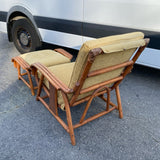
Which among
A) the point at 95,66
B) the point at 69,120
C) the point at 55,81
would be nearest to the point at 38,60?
the point at 55,81

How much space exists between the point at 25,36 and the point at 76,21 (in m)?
1.34

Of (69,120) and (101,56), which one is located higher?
(101,56)

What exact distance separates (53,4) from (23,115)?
1.82 m

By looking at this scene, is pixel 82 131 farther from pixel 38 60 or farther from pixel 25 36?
pixel 25 36

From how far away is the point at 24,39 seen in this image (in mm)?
3414

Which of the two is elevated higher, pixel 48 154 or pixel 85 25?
pixel 85 25

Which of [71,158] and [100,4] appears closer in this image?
[71,158]

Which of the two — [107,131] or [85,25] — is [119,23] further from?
[107,131]

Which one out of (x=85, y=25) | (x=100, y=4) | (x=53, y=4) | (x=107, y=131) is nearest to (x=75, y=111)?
(x=107, y=131)

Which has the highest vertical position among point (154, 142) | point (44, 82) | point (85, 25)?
point (85, 25)

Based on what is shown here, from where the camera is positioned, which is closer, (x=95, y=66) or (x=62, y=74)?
(x=95, y=66)

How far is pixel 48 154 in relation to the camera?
153cm

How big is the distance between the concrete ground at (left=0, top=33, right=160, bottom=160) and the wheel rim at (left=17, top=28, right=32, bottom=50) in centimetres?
126

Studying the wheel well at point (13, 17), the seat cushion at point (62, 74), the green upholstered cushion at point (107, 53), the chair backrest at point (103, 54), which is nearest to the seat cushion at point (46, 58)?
the seat cushion at point (62, 74)
